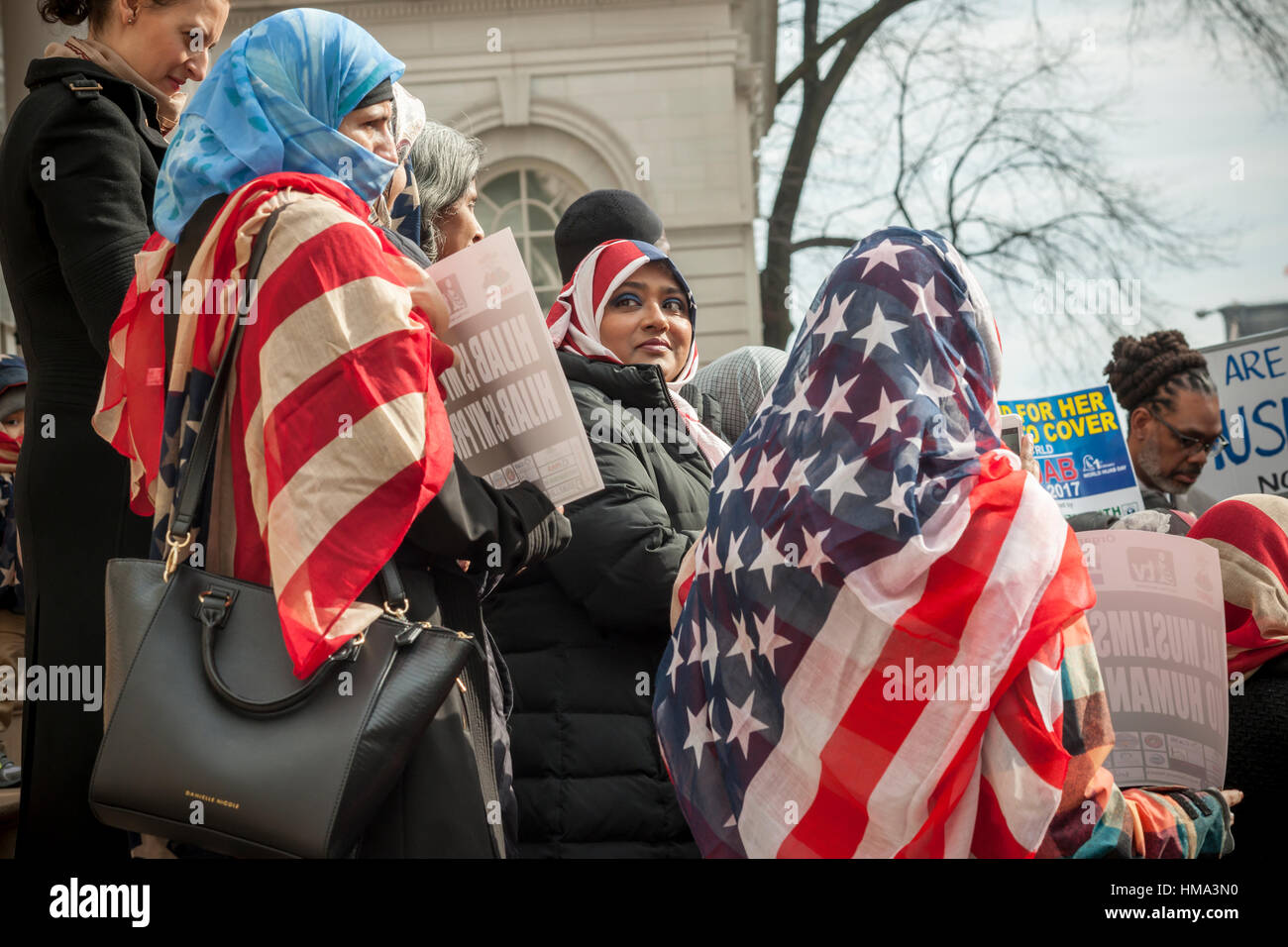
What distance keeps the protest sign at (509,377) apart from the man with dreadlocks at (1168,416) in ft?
10.2

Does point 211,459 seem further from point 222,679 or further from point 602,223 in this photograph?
point 602,223

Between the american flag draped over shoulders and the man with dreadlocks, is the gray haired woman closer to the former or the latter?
the american flag draped over shoulders

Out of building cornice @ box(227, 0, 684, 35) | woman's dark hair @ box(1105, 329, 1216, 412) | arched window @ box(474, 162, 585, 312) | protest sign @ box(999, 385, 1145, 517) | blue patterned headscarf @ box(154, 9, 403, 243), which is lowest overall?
protest sign @ box(999, 385, 1145, 517)

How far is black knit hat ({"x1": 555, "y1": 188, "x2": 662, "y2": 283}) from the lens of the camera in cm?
382

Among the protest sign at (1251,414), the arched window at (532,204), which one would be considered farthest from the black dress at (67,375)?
the arched window at (532,204)

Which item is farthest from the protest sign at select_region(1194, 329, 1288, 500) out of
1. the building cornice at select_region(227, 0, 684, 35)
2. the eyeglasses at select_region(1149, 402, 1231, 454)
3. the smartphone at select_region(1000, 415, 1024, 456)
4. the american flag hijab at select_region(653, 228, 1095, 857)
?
the building cornice at select_region(227, 0, 684, 35)

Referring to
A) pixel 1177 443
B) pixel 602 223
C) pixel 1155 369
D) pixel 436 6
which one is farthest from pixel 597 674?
pixel 436 6

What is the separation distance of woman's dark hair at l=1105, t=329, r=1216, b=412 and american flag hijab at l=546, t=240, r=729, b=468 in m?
2.17

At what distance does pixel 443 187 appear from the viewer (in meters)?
3.35

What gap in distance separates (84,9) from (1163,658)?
8.00ft

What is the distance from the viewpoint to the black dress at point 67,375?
86.4 inches

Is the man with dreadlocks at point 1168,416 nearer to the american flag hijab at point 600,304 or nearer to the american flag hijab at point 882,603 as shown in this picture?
the american flag hijab at point 600,304

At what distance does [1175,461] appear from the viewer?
475 centimetres

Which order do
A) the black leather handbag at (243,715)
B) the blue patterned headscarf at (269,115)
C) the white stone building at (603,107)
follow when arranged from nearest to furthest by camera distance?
the black leather handbag at (243,715), the blue patterned headscarf at (269,115), the white stone building at (603,107)
